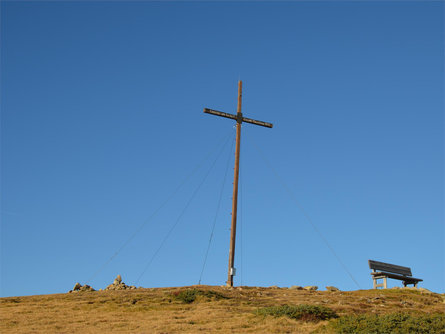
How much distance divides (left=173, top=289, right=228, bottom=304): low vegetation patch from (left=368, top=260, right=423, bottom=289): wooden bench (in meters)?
13.6

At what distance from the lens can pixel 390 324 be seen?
709 inches

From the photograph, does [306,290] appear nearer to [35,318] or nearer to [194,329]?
[194,329]

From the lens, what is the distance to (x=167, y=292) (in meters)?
28.1

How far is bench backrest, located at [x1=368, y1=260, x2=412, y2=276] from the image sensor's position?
115 feet

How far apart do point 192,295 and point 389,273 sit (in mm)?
16807

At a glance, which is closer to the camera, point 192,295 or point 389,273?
point 192,295

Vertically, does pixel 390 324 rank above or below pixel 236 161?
below

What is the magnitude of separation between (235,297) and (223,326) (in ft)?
24.2

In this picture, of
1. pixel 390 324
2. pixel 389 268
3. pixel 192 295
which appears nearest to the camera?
pixel 390 324

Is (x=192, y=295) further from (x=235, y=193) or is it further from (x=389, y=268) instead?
(x=389, y=268)

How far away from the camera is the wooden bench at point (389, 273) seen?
115ft

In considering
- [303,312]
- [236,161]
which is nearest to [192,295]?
[303,312]

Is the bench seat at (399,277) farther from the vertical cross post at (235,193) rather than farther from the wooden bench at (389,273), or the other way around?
the vertical cross post at (235,193)

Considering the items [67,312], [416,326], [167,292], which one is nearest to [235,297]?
[167,292]
